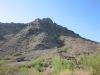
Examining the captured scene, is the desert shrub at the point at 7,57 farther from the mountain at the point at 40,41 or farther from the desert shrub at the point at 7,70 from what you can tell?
the desert shrub at the point at 7,70

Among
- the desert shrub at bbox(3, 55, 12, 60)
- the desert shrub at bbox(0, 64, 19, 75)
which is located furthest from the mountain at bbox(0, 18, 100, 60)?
the desert shrub at bbox(0, 64, 19, 75)

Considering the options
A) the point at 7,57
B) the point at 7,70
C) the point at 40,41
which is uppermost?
the point at 40,41

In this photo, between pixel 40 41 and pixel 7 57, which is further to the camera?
pixel 40 41

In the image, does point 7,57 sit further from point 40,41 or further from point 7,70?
point 7,70

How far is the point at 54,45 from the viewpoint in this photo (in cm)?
4956

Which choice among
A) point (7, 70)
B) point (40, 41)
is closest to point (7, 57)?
point (40, 41)

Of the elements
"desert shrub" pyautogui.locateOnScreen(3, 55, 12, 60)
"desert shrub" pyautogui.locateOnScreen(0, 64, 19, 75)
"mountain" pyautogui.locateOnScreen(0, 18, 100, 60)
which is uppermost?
"mountain" pyautogui.locateOnScreen(0, 18, 100, 60)

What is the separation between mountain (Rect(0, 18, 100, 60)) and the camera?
42.8 m

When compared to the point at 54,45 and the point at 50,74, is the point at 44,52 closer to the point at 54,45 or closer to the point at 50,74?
the point at 54,45

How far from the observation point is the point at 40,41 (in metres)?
48.9

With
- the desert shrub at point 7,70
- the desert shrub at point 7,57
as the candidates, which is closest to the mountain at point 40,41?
the desert shrub at point 7,57

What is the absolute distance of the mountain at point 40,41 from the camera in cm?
4275

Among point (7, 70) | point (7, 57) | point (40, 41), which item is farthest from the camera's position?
point (40, 41)

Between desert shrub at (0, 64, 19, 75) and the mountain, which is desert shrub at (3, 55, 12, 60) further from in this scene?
desert shrub at (0, 64, 19, 75)
